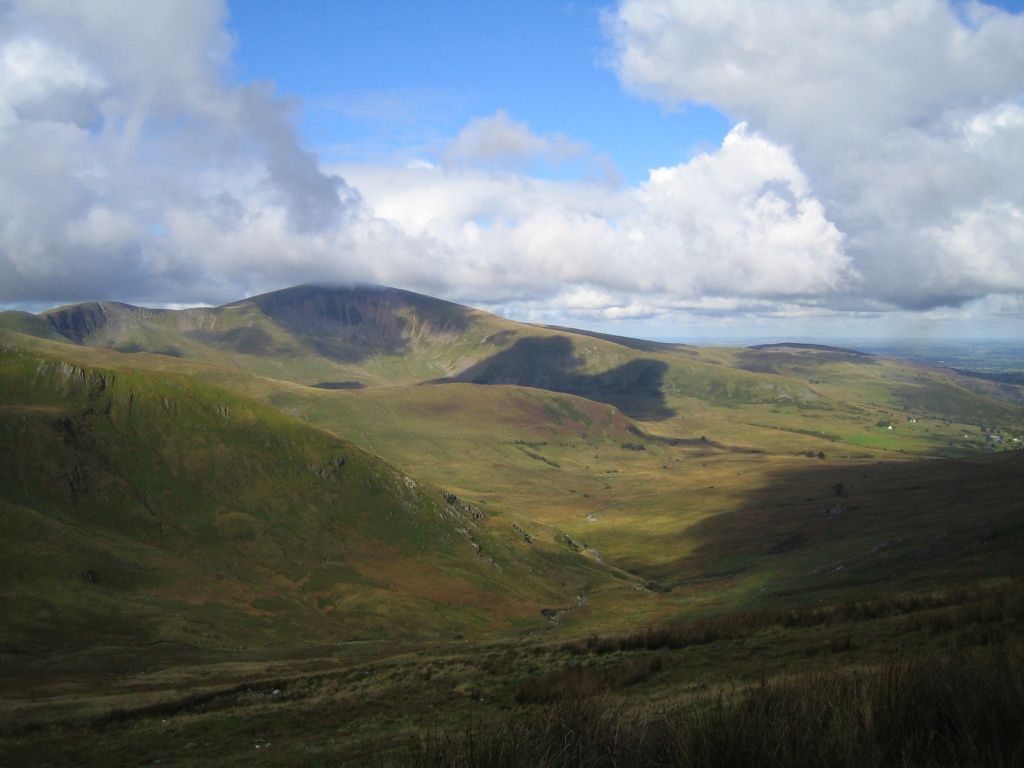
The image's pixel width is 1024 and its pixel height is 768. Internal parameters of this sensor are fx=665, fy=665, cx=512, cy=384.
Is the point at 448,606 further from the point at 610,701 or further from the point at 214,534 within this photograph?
the point at 610,701

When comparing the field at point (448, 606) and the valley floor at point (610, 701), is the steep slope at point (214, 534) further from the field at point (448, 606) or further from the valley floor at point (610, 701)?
the valley floor at point (610, 701)

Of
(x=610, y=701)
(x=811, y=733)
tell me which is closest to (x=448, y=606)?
(x=610, y=701)

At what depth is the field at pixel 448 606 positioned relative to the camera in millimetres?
7152

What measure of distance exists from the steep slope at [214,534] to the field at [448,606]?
0.48m

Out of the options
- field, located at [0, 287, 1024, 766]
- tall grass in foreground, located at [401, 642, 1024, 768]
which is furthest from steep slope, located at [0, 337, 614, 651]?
tall grass in foreground, located at [401, 642, 1024, 768]

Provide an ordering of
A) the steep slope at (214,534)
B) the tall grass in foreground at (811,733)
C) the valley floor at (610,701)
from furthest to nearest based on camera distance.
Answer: the steep slope at (214,534) → the valley floor at (610,701) → the tall grass in foreground at (811,733)

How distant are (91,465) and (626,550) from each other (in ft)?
326

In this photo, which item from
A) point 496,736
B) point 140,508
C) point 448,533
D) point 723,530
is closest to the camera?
point 496,736

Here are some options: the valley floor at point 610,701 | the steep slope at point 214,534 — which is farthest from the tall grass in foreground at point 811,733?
the steep slope at point 214,534

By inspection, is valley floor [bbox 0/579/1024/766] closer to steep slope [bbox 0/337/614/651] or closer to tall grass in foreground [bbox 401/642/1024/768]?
Result: tall grass in foreground [bbox 401/642/1024/768]

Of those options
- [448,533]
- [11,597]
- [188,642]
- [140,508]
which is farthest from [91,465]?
[448,533]

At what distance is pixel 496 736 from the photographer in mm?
6680

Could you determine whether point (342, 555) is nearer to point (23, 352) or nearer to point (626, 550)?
point (626, 550)

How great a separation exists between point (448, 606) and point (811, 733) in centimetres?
9641
